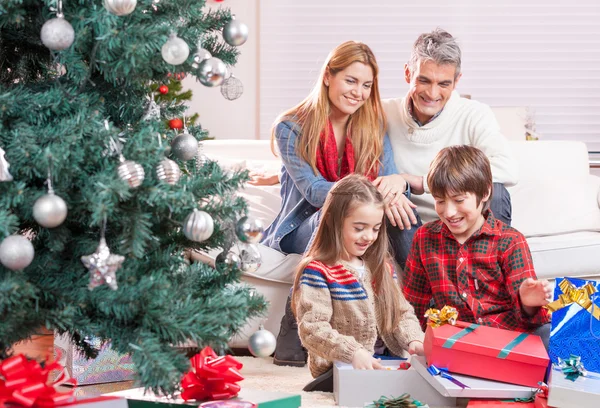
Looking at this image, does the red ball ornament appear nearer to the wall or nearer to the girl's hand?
the girl's hand

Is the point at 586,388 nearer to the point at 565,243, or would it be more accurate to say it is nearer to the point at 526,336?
the point at 526,336

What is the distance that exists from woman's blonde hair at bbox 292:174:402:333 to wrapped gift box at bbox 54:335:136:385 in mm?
515

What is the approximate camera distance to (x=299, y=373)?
2285 millimetres

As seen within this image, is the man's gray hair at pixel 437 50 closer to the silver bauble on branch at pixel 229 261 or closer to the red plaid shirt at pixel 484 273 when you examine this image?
the red plaid shirt at pixel 484 273

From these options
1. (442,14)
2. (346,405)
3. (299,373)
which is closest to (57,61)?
(346,405)

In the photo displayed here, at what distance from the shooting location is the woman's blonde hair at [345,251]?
2064 mm

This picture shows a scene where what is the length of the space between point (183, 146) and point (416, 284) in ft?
3.57

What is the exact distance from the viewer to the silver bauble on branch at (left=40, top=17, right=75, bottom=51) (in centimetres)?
111

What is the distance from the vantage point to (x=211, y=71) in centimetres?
125

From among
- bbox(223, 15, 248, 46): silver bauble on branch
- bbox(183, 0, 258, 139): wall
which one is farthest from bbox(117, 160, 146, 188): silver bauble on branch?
bbox(183, 0, 258, 139): wall

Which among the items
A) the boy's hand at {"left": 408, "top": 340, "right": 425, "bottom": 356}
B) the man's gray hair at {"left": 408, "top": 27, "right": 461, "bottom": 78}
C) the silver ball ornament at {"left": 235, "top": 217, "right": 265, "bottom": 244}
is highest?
the man's gray hair at {"left": 408, "top": 27, "right": 461, "bottom": 78}

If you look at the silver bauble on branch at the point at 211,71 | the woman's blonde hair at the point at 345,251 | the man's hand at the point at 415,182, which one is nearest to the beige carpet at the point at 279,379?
the woman's blonde hair at the point at 345,251

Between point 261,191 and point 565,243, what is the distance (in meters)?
1.07

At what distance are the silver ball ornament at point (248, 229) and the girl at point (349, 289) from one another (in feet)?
2.27
